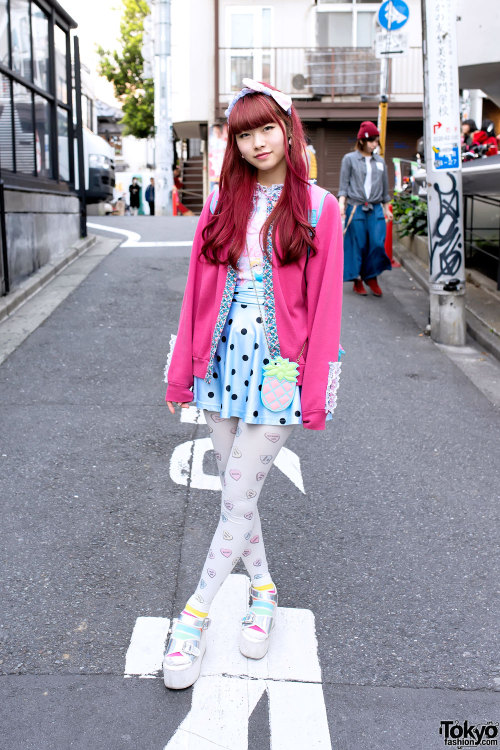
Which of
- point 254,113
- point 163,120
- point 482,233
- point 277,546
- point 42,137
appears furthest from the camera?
point 163,120

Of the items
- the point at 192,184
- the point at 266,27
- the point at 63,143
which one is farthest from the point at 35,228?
the point at 192,184

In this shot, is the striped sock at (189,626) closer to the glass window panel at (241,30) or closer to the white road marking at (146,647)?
the white road marking at (146,647)

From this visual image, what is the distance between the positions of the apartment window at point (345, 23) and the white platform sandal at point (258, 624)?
2628cm

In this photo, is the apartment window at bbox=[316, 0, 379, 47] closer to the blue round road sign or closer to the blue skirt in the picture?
the blue round road sign

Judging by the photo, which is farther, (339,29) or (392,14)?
(339,29)

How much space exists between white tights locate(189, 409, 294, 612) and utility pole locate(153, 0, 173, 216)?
23794 mm

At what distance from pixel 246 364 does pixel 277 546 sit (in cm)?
138

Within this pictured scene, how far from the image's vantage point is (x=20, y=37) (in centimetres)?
948

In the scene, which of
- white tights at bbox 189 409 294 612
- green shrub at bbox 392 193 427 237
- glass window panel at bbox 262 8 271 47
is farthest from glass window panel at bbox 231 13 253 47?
white tights at bbox 189 409 294 612

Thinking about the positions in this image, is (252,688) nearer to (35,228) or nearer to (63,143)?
(35,228)

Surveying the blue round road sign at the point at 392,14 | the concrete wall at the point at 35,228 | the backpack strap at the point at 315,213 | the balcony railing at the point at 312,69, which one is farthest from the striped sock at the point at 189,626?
the balcony railing at the point at 312,69

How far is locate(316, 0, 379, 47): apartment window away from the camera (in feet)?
86.9

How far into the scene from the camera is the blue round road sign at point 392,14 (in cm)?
1123

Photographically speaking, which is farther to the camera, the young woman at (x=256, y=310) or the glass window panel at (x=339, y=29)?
the glass window panel at (x=339, y=29)
